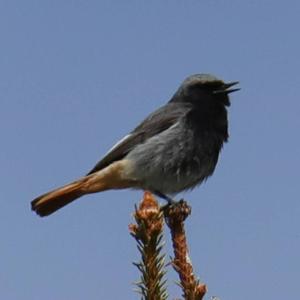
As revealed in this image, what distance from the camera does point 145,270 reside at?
2.49m

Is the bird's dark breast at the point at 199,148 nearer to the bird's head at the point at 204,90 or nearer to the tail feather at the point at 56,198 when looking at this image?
the bird's head at the point at 204,90

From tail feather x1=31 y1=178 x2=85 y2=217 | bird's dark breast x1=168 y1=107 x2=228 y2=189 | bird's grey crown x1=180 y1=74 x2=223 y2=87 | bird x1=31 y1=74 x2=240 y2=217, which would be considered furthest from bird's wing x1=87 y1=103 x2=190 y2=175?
bird's grey crown x1=180 y1=74 x2=223 y2=87

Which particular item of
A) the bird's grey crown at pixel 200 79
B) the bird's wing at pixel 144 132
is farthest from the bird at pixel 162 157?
the bird's grey crown at pixel 200 79

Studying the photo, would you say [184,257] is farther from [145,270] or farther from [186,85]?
[186,85]

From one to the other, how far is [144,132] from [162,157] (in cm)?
53

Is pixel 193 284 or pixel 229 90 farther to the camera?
pixel 229 90

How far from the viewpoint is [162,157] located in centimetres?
708

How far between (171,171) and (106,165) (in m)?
0.79

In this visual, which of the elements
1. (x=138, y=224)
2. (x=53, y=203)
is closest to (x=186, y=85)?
(x=53, y=203)

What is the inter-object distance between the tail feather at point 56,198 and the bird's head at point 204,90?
1.57m

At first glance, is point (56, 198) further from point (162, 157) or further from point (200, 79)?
point (200, 79)

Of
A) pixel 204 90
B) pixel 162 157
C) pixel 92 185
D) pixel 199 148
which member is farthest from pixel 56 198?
pixel 204 90

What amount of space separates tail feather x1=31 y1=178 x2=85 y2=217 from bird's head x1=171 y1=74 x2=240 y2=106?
5.14 feet

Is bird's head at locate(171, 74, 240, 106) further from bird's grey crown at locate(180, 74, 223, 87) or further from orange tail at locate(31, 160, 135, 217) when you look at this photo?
orange tail at locate(31, 160, 135, 217)
